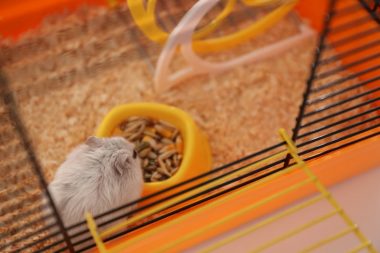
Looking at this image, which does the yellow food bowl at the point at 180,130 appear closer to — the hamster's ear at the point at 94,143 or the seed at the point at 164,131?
the seed at the point at 164,131

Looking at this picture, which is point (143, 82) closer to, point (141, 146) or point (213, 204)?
point (141, 146)

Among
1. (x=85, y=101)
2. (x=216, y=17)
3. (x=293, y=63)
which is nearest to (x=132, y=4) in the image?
(x=216, y=17)

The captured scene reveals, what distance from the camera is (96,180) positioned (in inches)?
45.1

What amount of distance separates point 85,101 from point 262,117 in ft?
1.94

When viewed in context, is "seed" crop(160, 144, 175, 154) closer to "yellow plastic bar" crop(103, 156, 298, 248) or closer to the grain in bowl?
the grain in bowl

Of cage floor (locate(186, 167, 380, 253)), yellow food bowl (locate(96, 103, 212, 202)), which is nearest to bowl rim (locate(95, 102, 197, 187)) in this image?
yellow food bowl (locate(96, 103, 212, 202))

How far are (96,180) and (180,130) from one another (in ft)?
1.21

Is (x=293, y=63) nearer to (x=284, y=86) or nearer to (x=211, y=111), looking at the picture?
(x=284, y=86)

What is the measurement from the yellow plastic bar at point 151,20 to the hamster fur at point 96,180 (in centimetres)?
37

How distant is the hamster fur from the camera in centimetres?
111

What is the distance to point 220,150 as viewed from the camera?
4.90 feet

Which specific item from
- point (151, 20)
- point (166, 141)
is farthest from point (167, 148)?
point (151, 20)

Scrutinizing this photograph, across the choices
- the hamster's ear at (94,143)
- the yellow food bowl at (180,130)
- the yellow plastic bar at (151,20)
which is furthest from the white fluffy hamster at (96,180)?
the yellow plastic bar at (151,20)

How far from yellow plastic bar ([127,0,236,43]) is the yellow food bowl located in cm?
21
